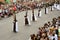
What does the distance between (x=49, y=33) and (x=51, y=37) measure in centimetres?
56

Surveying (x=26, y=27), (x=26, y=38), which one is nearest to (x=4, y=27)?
(x=26, y=27)

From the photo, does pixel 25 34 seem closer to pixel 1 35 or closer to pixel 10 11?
pixel 1 35

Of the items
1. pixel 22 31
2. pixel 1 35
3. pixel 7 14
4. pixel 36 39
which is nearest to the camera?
pixel 36 39

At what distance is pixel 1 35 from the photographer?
66.5 ft

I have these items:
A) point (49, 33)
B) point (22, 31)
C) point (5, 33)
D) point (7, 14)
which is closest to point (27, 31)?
point (22, 31)

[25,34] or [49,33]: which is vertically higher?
[49,33]

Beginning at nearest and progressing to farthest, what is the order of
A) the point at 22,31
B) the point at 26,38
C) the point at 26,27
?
the point at 26,38
the point at 22,31
the point at 26,27

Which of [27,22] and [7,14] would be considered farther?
[7,14]

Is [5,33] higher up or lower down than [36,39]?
lower down

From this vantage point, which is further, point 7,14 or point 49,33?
point 7,14

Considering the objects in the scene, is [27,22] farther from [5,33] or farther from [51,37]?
[51,37]

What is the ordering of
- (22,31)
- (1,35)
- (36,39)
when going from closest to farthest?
(36,39)
(1,35)
(22,31)

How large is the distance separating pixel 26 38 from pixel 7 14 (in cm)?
1359

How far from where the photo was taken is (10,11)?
32.9 metres
